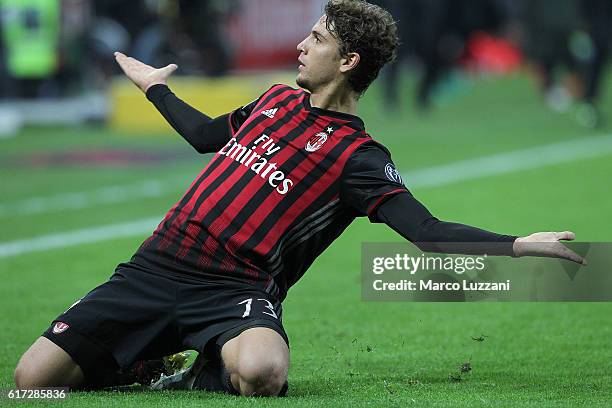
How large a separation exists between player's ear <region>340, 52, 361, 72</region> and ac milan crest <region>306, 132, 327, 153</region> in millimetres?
278

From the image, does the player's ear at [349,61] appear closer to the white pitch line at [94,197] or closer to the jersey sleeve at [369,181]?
the jersey sleeve at [369,181]

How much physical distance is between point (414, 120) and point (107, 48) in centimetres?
463

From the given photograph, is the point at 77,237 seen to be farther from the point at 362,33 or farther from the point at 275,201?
the point at 362,33

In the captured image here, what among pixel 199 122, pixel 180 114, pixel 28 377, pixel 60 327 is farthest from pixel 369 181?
pixel 28 377

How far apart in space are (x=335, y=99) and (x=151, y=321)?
1.15 metres

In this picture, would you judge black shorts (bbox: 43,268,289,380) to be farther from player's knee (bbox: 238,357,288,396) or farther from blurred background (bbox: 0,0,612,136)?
blurred background (bbox: 0,0,612,136)

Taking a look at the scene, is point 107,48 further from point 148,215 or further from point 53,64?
point 148,215

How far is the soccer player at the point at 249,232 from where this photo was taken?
18.7 ft

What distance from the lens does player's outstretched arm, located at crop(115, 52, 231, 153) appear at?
630 cm

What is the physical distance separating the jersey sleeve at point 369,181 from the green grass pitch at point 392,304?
737mm

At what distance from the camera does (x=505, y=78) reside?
82.8 ft

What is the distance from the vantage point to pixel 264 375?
17.9ft

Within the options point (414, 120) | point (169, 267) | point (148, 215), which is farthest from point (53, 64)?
point (169, 267)

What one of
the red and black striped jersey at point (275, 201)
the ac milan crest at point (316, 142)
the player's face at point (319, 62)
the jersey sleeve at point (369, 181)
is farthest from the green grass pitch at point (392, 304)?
the player's face at point (319, 62)
